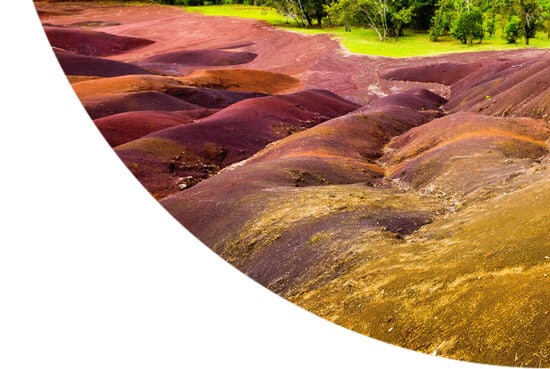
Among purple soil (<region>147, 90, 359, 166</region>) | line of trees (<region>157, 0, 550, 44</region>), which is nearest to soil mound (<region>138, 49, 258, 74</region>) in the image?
line of trees (<region>157, 0, 550, 44</region>)

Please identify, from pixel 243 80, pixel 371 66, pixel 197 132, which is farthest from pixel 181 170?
pixel 371 66

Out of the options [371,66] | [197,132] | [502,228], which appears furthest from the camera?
[371,66]

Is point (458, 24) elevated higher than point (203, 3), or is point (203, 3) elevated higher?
point (203, 3)

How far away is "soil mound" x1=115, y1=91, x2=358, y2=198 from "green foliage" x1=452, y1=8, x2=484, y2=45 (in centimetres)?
1737

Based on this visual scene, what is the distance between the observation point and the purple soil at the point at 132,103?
19.9m

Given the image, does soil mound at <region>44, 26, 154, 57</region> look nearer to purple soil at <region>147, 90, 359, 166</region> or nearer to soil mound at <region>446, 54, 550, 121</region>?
purple soil at <region>147, 90, 359, 166</region>

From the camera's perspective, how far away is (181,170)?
51.1 feet

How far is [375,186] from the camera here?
37.4 ft

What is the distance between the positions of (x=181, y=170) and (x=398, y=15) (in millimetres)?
28918

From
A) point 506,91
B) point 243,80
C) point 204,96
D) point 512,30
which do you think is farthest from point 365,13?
point 506,91

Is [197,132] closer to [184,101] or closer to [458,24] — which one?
[184,101]

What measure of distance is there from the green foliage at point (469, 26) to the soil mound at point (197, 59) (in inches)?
502

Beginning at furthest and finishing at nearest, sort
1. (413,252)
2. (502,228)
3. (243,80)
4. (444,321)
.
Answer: (243,80) < (413,252) < (502,228) < (444,321)

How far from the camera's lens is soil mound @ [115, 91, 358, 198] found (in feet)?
49.3
